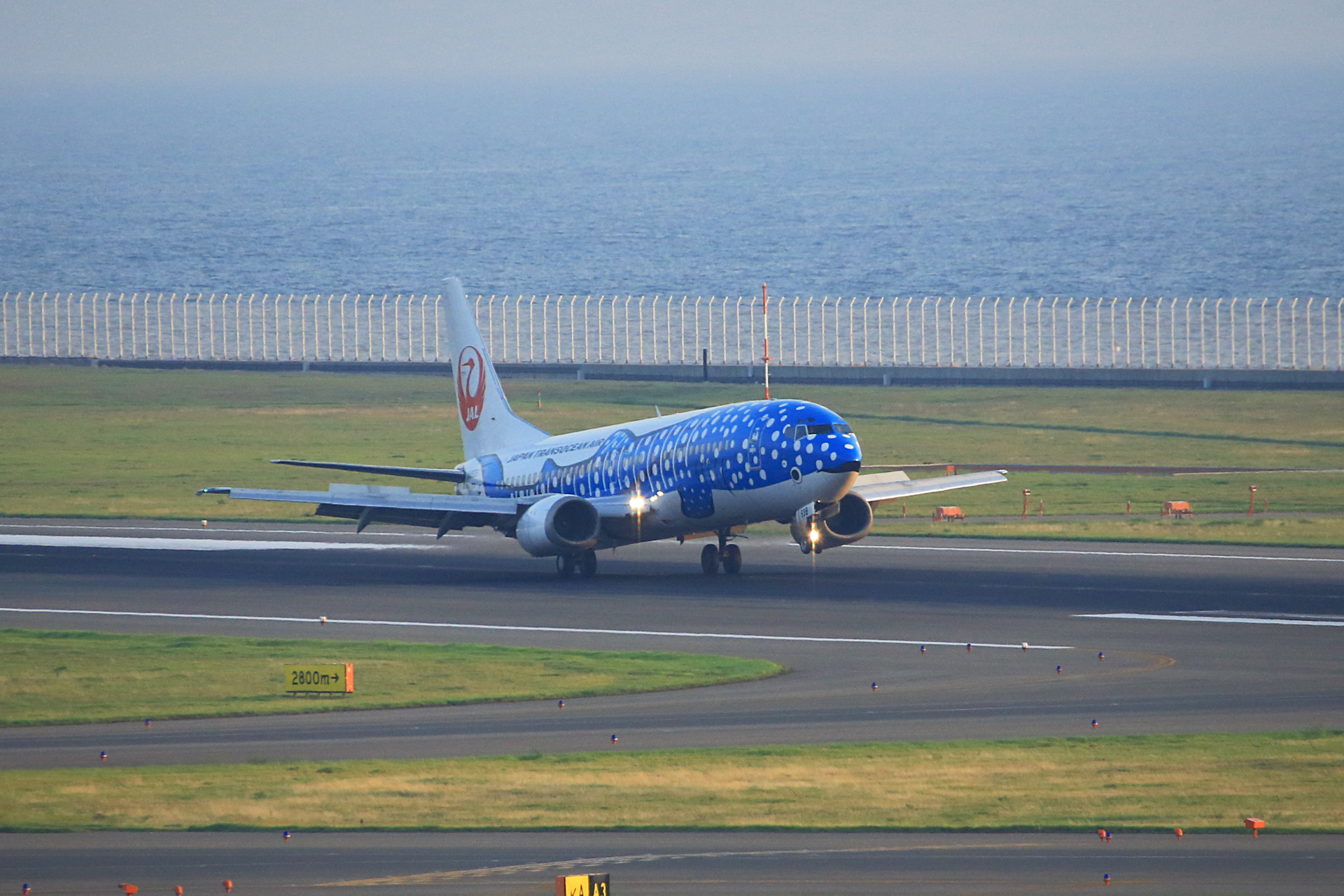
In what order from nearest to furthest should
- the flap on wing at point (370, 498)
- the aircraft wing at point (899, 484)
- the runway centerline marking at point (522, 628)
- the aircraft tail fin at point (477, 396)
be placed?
the runway centerline marking at point (522, 628), the flap on wing at point (370, 498), the aircraft wing at point (899, 484), the aircraft tail fin at point (477, 396)

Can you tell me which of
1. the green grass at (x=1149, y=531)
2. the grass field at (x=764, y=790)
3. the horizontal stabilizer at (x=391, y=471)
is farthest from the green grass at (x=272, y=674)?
the green grass at (x=1149, y=531)

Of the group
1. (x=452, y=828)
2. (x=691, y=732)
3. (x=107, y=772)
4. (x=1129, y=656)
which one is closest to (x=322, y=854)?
(x=452, y=828)

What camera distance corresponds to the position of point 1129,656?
39469 millimetres

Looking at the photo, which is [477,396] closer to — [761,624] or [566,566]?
[566,566]

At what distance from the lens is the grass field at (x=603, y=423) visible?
247ft

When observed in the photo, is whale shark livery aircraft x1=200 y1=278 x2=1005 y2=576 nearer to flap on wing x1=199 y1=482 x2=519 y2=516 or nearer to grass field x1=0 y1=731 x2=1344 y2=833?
flap on wing x1=199 y1=482 x2=519 y2=516

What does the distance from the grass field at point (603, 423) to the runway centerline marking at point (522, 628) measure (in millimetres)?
24083

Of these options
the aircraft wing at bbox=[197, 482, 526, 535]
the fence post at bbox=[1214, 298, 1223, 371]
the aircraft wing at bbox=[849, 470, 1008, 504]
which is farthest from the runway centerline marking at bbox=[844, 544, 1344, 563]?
the fence post at bbox=[1214, 298, 1223, 371]

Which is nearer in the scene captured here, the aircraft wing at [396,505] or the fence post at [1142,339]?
the aircraft wing at [396,505]

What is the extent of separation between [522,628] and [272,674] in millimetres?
8137

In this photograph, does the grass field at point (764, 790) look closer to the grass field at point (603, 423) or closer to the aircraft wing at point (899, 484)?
the aircraft wing at point (899, 484)

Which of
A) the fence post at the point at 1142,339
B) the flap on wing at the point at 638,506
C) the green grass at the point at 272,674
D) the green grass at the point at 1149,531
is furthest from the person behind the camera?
the fence post at the point at 1142,339

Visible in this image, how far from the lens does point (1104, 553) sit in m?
59.4

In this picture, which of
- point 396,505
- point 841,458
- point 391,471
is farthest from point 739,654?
point 391,471
